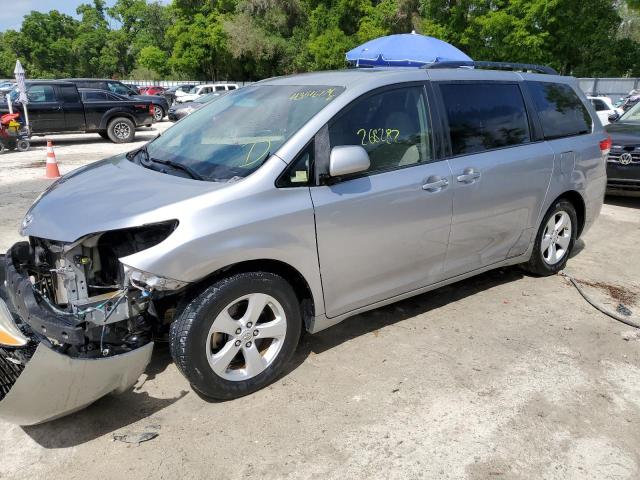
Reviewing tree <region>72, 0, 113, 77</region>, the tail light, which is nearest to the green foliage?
tree <region>72, 0, 113, 77</region>

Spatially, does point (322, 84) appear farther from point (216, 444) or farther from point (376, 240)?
point (216, 444)

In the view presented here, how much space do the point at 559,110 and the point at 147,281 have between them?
12.9ft

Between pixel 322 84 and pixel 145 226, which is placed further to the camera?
pixel 322 84

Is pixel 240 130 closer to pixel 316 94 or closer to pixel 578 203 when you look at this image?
pixel 316 94

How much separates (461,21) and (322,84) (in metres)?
31.1

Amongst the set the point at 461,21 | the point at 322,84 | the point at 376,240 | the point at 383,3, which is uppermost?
the point at 383,3

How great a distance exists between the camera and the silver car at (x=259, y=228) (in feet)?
9.05

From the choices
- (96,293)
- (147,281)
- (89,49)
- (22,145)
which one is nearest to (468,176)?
(147,281)

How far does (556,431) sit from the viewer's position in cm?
297

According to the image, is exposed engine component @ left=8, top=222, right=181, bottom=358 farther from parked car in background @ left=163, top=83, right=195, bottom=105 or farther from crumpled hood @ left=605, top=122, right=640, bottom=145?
parked car in background @ left=163, top=83, right=195, bottom=105

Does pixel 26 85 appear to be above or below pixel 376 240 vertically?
above

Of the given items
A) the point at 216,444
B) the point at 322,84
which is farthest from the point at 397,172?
the point at 216,444

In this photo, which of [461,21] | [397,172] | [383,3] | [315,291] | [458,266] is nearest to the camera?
[315,291]

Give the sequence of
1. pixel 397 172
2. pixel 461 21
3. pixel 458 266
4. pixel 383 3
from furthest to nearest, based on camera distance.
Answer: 1. pixel 383 3
2. pixel 461 21
3. pixel 458 266
4. pixel 397 172
